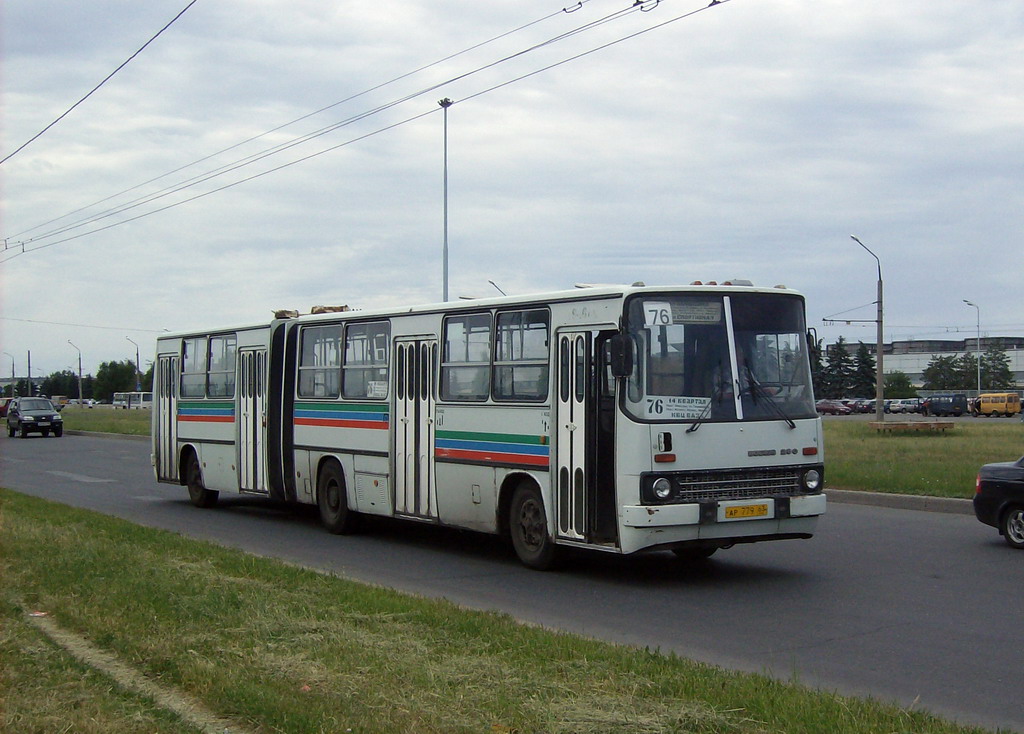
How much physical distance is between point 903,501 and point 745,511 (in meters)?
7.48

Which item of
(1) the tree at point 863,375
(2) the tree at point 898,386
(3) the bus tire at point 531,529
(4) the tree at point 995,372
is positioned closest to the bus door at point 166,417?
(3) the bus tire at point 531,529

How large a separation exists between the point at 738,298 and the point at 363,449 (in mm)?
5625

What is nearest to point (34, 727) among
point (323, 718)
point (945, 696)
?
point (323, 718)

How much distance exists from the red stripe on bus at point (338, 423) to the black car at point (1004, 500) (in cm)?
697

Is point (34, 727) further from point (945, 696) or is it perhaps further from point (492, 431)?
point (492, 431)

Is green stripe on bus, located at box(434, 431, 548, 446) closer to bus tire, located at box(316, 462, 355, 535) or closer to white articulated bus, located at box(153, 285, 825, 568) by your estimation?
white articulated bus, located at box(153, 285, 825, 568)

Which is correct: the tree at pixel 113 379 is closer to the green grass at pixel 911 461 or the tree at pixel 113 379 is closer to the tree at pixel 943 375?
the tree at pixel 943 375

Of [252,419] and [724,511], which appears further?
[252,419]

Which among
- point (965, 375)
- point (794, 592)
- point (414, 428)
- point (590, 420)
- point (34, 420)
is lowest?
point (794, 592)

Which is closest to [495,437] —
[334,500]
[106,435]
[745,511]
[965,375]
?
[745,511]

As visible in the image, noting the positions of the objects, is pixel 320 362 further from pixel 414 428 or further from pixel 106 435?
pixel 106 435

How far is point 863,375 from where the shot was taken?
124000mm

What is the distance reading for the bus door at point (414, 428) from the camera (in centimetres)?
1324

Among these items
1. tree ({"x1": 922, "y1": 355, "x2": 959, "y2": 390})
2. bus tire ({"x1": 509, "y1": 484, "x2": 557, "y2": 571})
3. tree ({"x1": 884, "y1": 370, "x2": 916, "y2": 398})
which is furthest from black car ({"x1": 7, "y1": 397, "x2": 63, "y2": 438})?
tree ({"x1": 884, "y1": 370, "x2": 916, "y2": 398})
